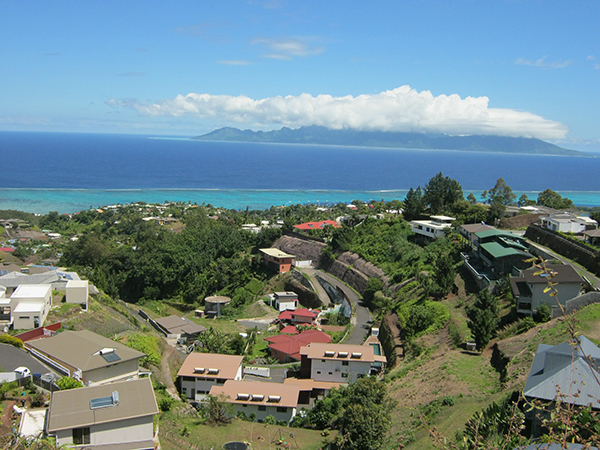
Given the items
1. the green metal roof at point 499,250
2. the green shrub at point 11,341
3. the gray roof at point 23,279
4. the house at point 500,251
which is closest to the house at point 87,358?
the green shrub at point 11,341

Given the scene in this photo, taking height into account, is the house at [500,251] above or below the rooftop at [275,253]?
above

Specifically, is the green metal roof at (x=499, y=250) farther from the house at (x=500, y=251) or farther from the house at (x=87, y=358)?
the house at (x=87, y=358)

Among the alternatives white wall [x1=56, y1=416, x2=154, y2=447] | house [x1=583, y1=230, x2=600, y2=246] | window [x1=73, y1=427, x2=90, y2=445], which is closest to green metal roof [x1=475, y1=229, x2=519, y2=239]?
house [x1=583, y1=230, x2=600, y2=246]

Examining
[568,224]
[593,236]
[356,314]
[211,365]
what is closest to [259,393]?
[211,365]

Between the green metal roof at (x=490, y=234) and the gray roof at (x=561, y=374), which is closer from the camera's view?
the gray roof at (x=561, y=374)

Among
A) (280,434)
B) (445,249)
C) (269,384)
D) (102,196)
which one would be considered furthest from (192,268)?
(102,196)
